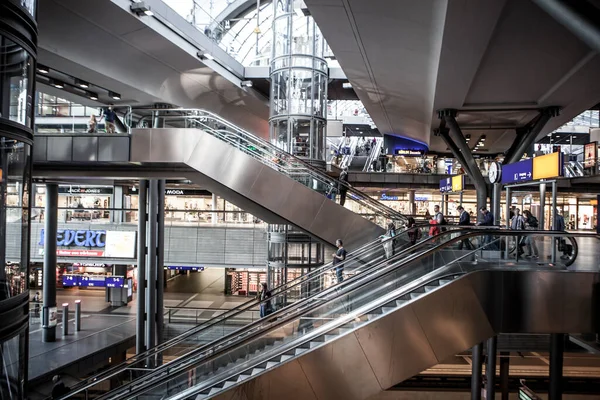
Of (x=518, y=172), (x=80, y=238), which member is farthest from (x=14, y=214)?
(x=80, y=238)

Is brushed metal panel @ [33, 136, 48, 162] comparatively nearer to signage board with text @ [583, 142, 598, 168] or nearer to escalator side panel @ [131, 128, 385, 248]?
escalator side panel @ [131, 128, 385, 248]

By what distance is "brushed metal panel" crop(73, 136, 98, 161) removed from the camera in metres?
12.4

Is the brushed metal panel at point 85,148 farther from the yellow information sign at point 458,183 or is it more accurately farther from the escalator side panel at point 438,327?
the yellow information sign at point 458,183

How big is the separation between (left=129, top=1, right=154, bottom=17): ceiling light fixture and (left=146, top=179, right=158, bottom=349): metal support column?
22.6 ft

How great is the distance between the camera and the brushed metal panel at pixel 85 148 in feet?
40.6

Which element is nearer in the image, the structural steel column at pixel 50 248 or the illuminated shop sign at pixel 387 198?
the structural steel column at pixel 50 248

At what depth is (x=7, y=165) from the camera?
5742 mm

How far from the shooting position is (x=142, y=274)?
1806cm

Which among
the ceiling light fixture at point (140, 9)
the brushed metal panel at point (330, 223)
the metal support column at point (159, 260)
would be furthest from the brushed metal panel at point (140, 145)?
the metal support column at point (159, 260)

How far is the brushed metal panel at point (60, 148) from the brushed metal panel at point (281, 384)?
9031 mm

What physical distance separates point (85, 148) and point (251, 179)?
4.59 meters

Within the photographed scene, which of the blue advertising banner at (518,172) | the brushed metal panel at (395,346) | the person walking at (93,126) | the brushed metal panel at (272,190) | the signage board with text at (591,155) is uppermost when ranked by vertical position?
the signage board with text at (591,155)

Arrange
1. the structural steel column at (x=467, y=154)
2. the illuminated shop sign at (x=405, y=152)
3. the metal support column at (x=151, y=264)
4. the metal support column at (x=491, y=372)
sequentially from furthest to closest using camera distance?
the illuminated shop sign at (x=405, y=152), the metal support column at (x=151, y=264), the structural steel column at (x=467, y=154), the metal support column at (x=491, y=372)

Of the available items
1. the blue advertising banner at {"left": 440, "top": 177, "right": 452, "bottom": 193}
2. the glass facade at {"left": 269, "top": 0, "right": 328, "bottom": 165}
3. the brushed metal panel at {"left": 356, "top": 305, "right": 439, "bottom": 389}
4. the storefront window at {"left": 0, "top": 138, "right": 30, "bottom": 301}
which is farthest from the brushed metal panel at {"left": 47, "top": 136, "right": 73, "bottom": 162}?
the blue advertising banner at {"left": 440, "top": 177, "right": 452, "bottom": 193}
